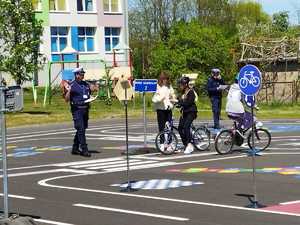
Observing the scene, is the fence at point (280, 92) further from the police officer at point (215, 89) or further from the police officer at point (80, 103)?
the police officer at point (80, 103)

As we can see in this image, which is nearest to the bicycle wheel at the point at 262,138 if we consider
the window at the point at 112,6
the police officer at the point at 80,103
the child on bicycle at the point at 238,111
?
the child on bicycle at the point at 238,111

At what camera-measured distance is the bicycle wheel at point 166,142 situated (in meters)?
18.9

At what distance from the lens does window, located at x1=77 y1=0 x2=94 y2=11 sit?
226 ft

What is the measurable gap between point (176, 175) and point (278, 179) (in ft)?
7.03

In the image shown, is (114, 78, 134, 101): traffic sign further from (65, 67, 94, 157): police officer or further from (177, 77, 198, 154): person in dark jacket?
(65, 67, 94, 157): police officer

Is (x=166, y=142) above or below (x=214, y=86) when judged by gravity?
below

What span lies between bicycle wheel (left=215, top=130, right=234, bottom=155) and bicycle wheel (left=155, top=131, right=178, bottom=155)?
1.29 metres

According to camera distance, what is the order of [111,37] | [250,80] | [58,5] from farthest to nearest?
[111,37], [58,5], [250,80]

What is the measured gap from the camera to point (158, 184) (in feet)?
44.1

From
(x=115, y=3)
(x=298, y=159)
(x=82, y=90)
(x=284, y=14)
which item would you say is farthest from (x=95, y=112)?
(x=284, y=14)

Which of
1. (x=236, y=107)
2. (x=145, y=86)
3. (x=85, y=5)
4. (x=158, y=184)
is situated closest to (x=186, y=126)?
(x=236, y=107)

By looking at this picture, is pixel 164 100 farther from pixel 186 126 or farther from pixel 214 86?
pixel 214 86

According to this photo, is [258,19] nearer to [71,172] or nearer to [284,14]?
[284,14]

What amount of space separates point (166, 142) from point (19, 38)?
816 inches
